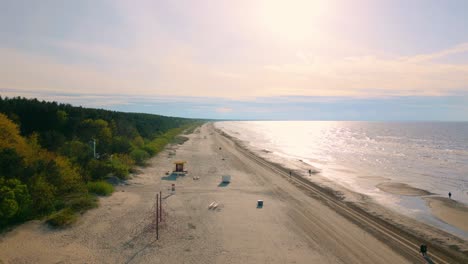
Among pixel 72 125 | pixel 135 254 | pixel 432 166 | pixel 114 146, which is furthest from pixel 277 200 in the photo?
pixel 432 166

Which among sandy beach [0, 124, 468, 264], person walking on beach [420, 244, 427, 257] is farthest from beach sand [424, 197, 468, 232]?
person walking on beach [420, 244, 427, 257]

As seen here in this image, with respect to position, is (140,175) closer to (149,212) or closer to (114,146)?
(114,146)

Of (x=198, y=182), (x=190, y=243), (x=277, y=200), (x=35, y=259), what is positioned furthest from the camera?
(x=198, y=182)

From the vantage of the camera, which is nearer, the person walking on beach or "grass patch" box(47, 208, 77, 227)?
the person walking on beach

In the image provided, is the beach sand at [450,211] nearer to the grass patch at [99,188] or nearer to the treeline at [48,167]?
the grass patch at [99,188]

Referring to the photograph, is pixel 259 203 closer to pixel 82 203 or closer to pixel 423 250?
pixel 423 250

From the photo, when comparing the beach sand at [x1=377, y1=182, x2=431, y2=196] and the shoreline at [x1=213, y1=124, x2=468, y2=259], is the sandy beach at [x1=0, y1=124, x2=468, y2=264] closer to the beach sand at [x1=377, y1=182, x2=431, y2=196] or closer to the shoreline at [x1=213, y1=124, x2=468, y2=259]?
the shoreline at [x1=213, y1=124, x2=468, y2=259]
